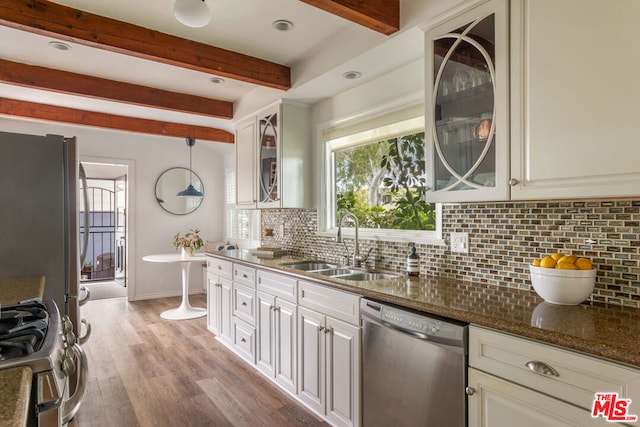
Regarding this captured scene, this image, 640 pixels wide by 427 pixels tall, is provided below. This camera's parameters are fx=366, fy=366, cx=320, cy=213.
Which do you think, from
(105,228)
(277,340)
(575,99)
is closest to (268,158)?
(277,340)

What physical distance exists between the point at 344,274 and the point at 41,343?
6.38 feet

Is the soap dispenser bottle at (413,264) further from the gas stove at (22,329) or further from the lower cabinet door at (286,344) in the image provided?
the gas stove at (22,329)

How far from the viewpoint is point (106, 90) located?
11.5 ft

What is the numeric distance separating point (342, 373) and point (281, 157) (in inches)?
Result: 76.5

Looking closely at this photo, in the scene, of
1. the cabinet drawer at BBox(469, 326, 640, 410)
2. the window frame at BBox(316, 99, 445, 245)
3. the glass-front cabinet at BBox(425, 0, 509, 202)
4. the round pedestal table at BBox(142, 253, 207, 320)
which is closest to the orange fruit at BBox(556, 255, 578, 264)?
the glass-front cabinet at BBox(425, 0, 509, 202)

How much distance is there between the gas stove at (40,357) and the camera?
0.87m

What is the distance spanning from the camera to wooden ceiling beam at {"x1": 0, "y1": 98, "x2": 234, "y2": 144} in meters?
4.07

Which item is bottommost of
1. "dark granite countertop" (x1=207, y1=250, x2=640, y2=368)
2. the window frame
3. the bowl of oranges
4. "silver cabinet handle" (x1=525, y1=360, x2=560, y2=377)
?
"silver cabinet handle" (x1=525, y1=360, x2=560, y2=377)

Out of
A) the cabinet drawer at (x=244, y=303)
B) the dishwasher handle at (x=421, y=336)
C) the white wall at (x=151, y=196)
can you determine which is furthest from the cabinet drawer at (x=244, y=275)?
the white wall at (x=151, y=196)

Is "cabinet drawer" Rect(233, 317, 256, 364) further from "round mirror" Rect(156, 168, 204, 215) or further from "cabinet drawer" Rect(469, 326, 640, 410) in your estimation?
"round mirror" Rect(156, 168, 204, 215)

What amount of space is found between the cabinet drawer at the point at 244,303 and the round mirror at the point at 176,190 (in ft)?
9.24

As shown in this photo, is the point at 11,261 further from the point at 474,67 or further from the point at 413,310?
the point at 474,67

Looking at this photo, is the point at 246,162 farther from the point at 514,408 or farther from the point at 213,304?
the point at 514,408

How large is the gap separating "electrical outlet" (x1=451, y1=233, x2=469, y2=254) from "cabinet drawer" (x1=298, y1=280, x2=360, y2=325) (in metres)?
0.67
